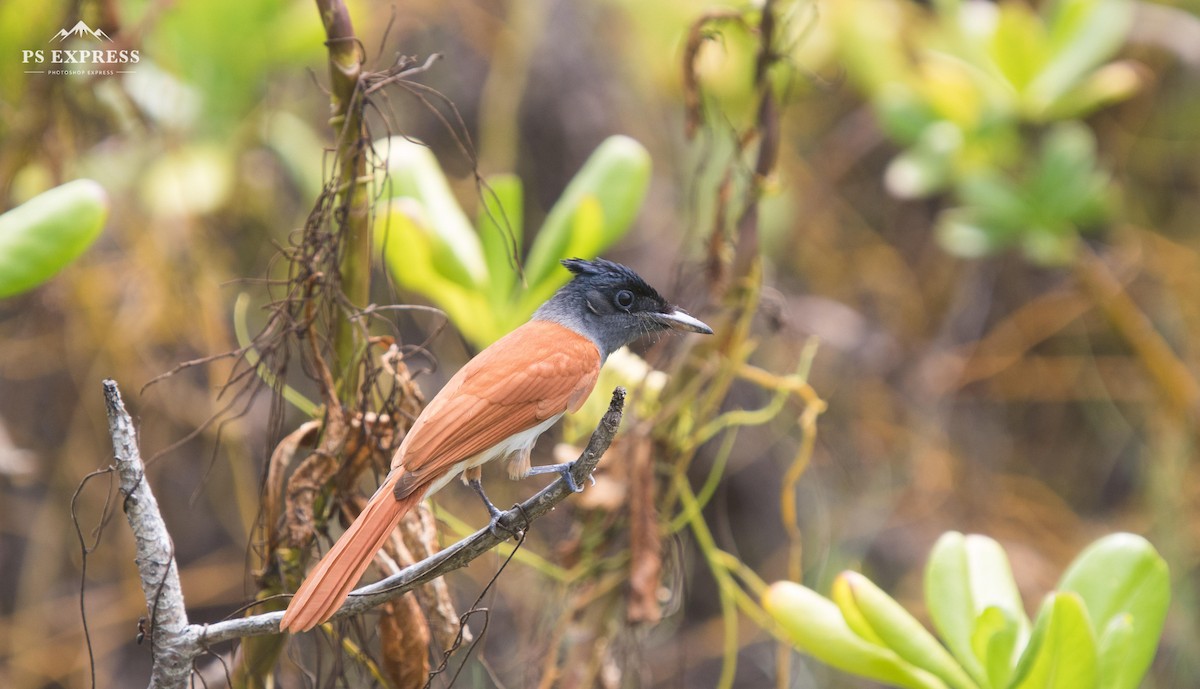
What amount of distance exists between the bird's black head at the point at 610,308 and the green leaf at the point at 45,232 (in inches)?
33.9

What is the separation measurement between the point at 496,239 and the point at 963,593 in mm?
1279

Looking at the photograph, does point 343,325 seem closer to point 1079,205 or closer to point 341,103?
point 341,103

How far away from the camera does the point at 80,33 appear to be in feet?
9.25

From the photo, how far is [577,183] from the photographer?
2438 millimetres

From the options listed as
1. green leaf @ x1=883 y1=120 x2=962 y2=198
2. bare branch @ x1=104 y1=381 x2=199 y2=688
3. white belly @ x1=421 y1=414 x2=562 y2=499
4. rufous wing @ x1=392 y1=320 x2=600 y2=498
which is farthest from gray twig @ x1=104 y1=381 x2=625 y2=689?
green leaf @ x1=883 y1=120 x2=962 y2=198

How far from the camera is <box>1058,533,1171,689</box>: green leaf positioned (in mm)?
1867

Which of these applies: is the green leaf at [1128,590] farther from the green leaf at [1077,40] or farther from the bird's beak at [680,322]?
the green leaf at [1077,40]

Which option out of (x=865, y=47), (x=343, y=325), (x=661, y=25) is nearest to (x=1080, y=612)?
(x=343, y=325)

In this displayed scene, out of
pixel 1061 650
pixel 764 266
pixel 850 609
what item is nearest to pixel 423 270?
pixel 850 609

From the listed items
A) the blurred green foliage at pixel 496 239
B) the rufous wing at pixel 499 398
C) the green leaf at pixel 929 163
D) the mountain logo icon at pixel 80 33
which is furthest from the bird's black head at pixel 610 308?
the green leaf at pixel 929 163

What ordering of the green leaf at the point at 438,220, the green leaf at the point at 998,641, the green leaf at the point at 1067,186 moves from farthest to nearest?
1. the green leaf at the point at 1067,186
2. the green leaf at the point at 438,220
3. the green leaf at the point at 998,641

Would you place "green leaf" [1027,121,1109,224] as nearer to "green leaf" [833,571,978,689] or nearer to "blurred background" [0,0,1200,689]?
"blurred background" [0,0,1200,689]

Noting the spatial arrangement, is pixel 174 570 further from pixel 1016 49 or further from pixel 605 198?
pixel 1016 49

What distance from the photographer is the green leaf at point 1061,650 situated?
1.65 meters
